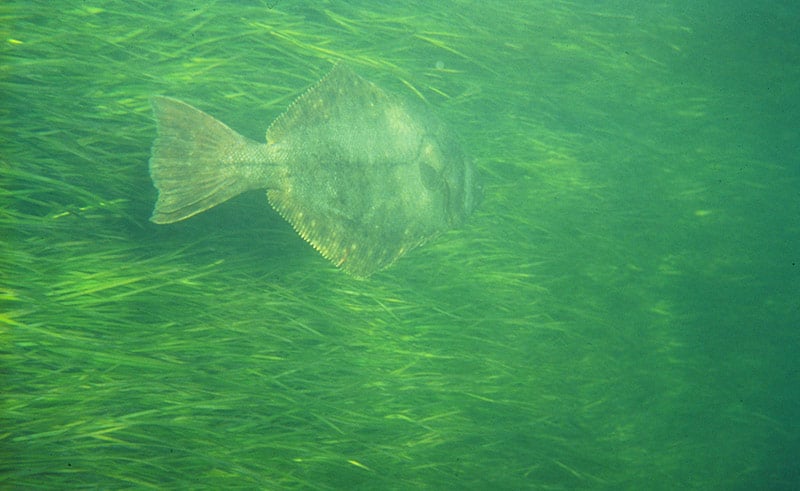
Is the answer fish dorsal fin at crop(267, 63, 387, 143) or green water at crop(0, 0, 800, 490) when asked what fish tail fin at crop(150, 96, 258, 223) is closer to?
fish dorsal fin at crop(267, 63, 387, 143)

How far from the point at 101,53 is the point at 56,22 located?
14.3 inches

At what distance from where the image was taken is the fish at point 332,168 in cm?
280

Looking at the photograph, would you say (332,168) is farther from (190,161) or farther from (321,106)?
(190,161)

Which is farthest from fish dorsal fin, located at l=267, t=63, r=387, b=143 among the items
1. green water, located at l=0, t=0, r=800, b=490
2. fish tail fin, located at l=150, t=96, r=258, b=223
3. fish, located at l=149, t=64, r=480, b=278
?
green water, located at l=0, t=0, r=800, b=490

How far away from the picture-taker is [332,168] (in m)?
3.03

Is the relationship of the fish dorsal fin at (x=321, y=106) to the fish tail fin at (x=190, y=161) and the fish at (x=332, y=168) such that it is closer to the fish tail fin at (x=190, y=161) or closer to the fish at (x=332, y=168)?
the fish at (x=332, y=168)

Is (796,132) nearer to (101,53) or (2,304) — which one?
(101,53)

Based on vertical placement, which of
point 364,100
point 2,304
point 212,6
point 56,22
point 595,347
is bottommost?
point 595,347

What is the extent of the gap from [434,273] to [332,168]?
2.06m

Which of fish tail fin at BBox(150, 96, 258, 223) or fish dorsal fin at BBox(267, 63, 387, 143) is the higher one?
fish dorsal fin at BBox(267, 63, 387, 143)

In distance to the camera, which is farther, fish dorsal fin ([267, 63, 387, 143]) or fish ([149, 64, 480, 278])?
fish dorsal fin ([267, 63, 387, 143])

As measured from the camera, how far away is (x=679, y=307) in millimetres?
6070

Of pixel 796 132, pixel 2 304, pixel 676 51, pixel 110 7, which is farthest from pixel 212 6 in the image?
pixel 796 132

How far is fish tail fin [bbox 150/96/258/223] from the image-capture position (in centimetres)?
276
